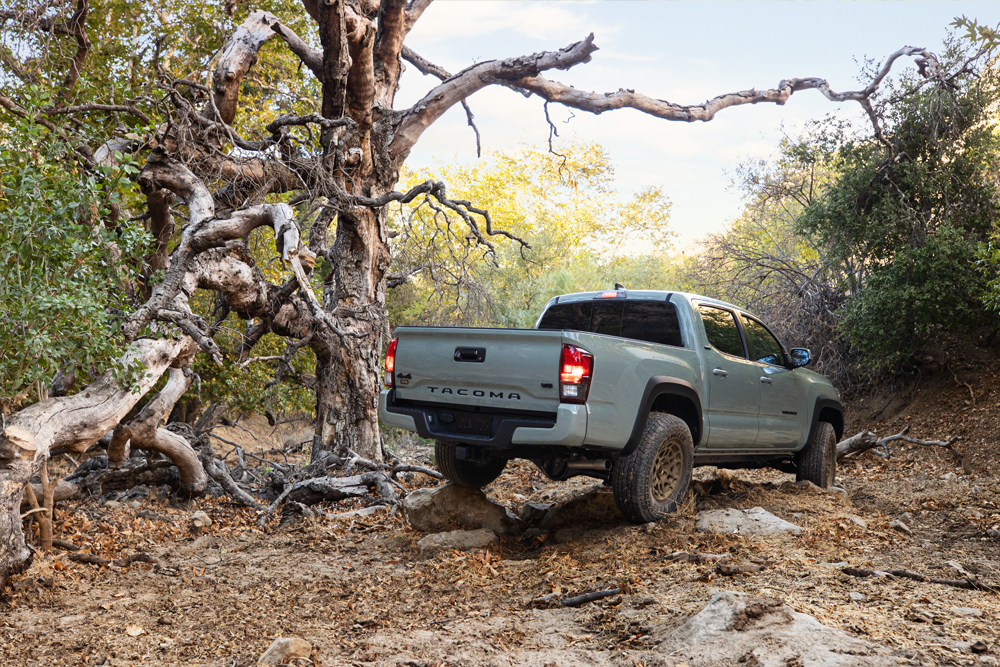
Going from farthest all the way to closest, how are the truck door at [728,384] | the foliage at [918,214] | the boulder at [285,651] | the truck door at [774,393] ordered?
the foliage at [918,214], the truck door at [774,393], the truck door at [728,384], the boulder at [285,651]

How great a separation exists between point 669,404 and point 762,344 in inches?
76.0

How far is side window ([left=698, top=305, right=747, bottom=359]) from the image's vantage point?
23.8ft

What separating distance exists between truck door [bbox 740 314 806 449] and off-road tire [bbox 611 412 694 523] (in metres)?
1.44

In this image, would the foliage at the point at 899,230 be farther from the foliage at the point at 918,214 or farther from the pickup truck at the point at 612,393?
the pickup truck at the point at 612,393

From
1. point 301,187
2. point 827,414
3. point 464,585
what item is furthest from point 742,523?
point 301,187

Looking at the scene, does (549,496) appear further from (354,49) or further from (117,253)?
(354,49)

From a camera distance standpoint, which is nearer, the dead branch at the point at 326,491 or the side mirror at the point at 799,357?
the side mirror at the point at 799,357

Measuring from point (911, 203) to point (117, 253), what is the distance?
12.9m

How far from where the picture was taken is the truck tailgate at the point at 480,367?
5617 millimetres

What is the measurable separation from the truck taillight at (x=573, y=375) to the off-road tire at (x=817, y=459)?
14.0ft

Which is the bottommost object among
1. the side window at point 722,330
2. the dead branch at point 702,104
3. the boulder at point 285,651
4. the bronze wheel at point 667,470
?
the boulder at point 285,651

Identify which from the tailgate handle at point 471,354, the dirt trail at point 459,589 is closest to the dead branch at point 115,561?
the dirt trail at point 459,589

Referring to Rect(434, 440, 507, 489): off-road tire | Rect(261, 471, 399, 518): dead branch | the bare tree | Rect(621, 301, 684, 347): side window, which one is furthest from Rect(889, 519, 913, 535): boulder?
Answer: the bare tree

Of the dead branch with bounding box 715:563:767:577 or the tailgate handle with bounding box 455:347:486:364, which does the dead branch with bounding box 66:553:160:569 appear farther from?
the dead branch with bounding box 715:563:767:577
